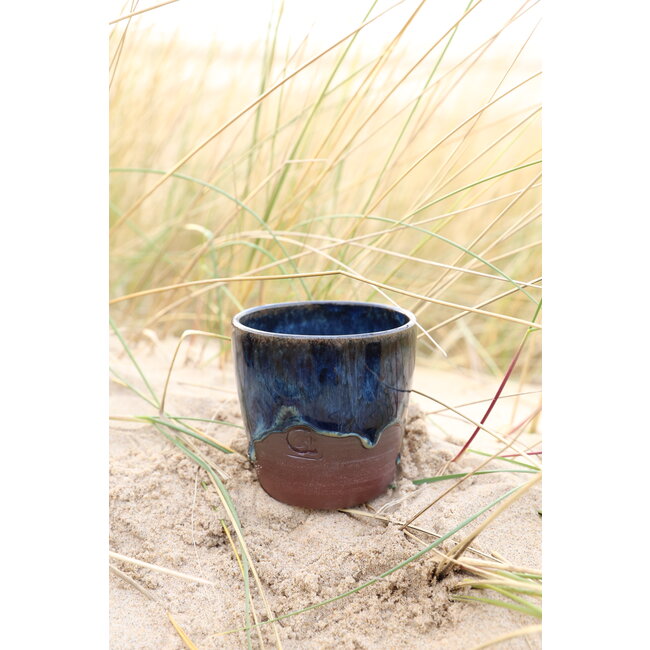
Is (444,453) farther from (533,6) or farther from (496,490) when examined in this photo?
(533,6)

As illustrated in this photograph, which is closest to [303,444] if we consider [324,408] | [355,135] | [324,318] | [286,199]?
[324,408]

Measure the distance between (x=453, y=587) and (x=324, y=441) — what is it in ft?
0.62

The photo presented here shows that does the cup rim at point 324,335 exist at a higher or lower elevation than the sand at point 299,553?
higher

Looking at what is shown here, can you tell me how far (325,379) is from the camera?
2.14ft

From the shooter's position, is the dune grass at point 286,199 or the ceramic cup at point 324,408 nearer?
the ceramic cup at point 324,408

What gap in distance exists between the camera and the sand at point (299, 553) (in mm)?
585

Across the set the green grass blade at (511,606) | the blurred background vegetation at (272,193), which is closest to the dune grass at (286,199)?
the blurred background vegetation at (272,193)

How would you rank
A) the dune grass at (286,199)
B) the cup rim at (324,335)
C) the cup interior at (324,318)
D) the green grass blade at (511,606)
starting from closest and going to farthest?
the green grass blade at (511,606)
the cup rim at (324,335)
the cup interior at (324,318)
the dune grass at (286,199)

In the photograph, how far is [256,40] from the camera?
1319mm

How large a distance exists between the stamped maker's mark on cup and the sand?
79mm

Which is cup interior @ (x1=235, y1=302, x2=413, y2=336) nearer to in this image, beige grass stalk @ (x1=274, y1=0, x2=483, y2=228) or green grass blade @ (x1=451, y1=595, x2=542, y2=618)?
beige grass stalk @ (x1=274, y1=0, x2=483, y2=228)

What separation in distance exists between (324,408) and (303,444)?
0.05m

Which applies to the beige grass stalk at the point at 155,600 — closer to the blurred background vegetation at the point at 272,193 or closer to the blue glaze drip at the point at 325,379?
the blue glaze drip at the point at 325,379

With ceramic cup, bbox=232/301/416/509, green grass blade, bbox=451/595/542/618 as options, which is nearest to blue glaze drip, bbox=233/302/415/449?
ceramic cup, bbox=232/301/416/509
